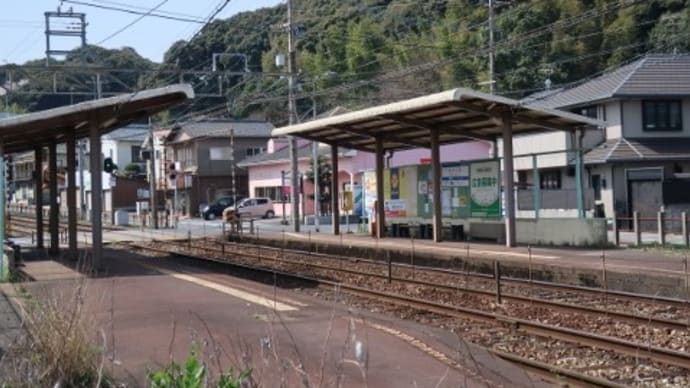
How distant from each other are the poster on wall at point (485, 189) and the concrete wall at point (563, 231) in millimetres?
1108

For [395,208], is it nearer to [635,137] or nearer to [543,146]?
[635,137]

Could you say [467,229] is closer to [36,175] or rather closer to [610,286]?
[610,286]

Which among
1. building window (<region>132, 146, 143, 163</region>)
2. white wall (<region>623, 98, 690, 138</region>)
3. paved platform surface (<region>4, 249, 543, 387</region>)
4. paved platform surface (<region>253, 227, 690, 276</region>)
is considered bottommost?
paved platform surface (<region>4, 249, 543, 387</region>)

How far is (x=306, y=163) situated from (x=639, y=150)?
2645cm

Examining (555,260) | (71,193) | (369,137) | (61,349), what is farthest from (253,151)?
(61,349)

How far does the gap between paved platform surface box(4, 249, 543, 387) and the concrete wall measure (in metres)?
9.56

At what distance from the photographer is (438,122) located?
26812 millimetres

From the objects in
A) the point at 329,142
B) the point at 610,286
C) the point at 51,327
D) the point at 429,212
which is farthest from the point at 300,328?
the point at 329,142

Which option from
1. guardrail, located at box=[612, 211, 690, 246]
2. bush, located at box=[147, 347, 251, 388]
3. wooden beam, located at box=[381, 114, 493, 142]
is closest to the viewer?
bush, located at box=[147, 347, 251, 388]

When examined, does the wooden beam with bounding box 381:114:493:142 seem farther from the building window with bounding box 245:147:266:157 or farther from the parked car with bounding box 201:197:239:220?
the building window with bounding box 245:147:266:157

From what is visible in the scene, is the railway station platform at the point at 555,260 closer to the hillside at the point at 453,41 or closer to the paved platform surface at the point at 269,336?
the paved platform surface at the point at 269,336

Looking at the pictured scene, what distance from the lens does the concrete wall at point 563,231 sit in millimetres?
23305

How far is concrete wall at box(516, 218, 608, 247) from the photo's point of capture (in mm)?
23305

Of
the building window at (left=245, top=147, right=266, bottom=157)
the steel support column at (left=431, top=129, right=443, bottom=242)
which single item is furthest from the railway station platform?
the building window at (left=245, top=147, right=266, bottom=157)
